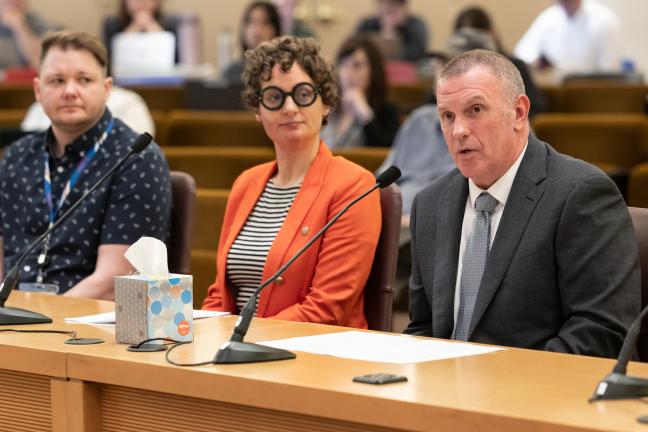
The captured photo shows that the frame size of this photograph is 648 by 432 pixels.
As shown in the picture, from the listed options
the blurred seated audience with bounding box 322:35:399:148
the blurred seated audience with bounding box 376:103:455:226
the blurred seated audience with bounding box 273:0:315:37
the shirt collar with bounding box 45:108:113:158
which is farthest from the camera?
the blurred seated audience with bounding box 273:0:315:37

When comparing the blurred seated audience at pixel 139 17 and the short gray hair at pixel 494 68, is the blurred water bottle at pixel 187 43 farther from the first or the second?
the short gray hair at pixel 494 68

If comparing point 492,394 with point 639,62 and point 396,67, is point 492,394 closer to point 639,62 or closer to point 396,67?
point 396,67

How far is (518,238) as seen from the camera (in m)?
2.42

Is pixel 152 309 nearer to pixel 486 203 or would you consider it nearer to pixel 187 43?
pixel 486 203

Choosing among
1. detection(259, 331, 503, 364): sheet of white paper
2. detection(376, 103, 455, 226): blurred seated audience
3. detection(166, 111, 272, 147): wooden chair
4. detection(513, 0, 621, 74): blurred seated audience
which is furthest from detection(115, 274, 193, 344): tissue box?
detection(513, 0, 621, 74): blurred seated audience

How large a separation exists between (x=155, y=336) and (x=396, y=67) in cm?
514

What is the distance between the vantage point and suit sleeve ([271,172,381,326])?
284 cm

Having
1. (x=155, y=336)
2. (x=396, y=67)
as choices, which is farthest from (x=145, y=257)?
(x=396, y=67)

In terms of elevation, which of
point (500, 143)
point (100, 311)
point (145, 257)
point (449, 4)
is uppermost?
point (449, 4)

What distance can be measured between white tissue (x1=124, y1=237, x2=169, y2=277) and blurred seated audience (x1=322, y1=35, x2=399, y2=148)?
3.17m

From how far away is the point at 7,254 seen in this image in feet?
11.5

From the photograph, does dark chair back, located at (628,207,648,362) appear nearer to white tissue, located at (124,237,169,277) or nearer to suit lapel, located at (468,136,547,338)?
suit lapel, located at (468,136,547,338)

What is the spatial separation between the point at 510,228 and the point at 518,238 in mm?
30

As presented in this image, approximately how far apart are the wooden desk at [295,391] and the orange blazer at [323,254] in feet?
1.37
